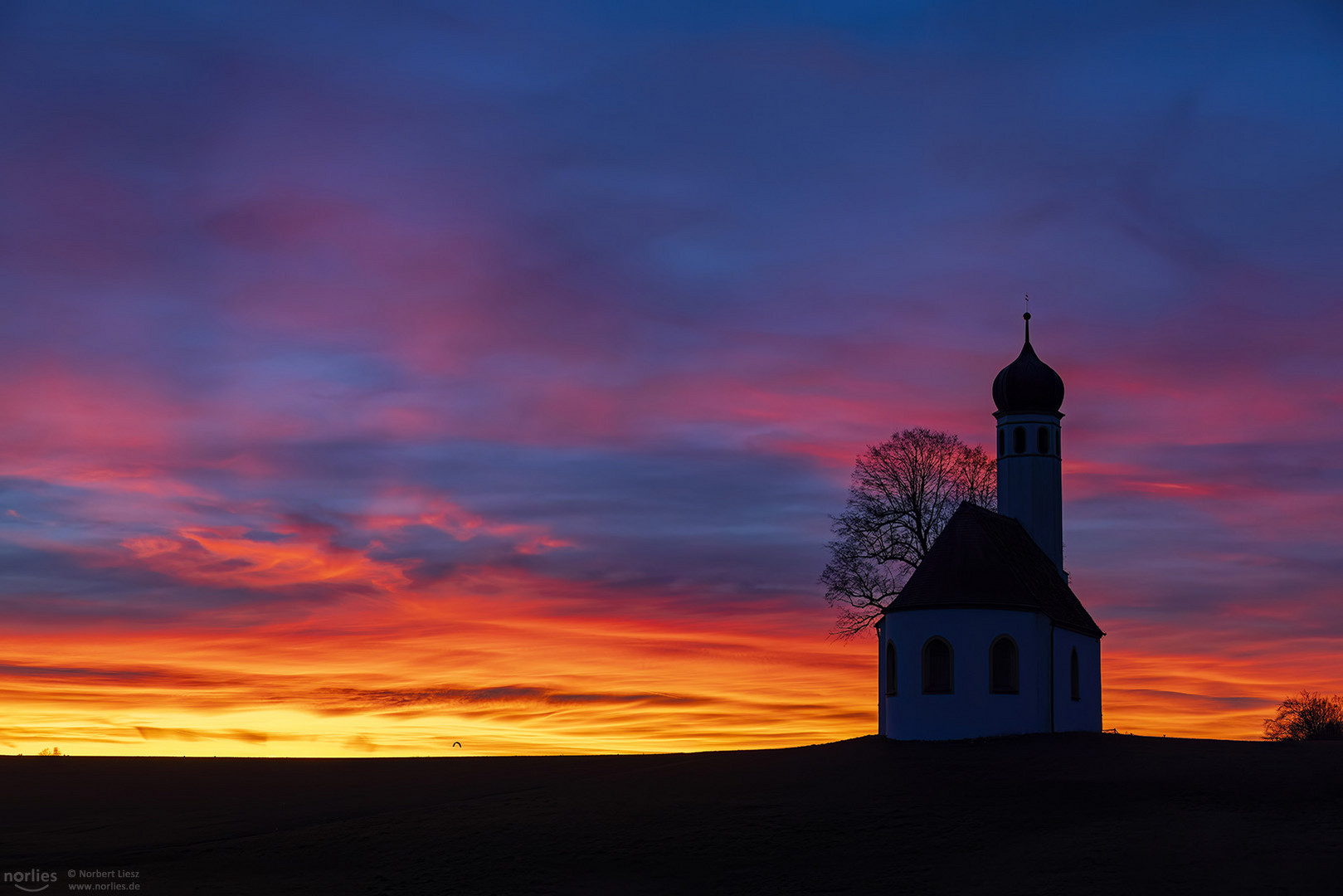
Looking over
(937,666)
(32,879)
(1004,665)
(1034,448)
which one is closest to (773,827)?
(937,666)

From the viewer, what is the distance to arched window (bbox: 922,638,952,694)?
39844mm

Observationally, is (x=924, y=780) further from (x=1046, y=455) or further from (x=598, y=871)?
(x=1046, y=455)

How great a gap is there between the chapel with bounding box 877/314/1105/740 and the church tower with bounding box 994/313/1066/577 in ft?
14.7

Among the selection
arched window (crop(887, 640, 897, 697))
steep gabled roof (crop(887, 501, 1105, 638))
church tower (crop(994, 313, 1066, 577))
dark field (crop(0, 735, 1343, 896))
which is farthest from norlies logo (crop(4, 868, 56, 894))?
church tower (crop(994, 313, 1066, 577))

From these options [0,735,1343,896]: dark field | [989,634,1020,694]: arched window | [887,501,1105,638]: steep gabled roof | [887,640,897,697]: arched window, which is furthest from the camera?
[887,640,897,697]: arched window

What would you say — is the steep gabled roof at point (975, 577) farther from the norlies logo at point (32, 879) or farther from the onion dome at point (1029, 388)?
the norlies logo at point (32, 879)

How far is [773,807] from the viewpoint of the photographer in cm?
2892

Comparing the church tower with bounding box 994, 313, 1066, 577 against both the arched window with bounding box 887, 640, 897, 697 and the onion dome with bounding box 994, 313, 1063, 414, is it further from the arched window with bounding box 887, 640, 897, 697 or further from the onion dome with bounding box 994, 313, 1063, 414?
the arched window with bounding box 887, 640, 897, 697

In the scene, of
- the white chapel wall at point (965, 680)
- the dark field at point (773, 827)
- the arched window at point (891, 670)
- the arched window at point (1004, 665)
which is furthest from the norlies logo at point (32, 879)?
the arched window at point (1004, 665)

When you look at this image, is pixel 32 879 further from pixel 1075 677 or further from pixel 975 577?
pixel 1075 677

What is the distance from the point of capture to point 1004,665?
40.2m

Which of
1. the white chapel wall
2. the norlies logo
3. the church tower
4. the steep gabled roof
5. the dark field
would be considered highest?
the church tower

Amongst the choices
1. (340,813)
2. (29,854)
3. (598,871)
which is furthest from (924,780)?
(29,854)

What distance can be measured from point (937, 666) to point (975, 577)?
10.6ft
